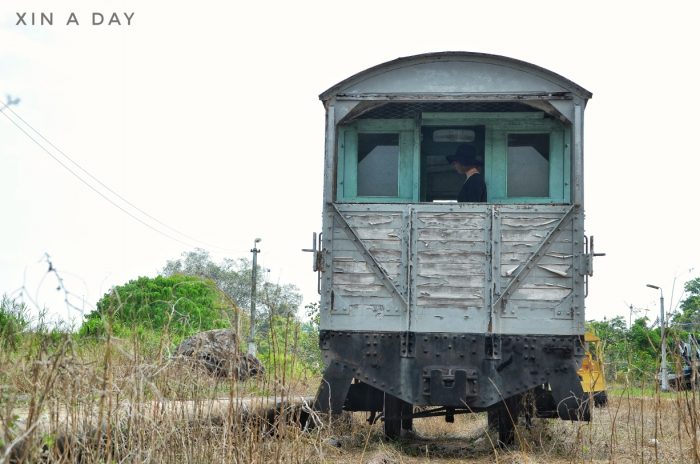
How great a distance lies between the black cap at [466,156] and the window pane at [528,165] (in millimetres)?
357

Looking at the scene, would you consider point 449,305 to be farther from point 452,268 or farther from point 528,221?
Answer: point 528,221

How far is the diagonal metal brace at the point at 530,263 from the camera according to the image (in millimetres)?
8305

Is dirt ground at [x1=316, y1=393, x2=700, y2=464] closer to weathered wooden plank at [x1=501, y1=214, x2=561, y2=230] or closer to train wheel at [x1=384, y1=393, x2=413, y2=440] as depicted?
train wheel at [x1=384, y1=393, x2=413, y2=440]

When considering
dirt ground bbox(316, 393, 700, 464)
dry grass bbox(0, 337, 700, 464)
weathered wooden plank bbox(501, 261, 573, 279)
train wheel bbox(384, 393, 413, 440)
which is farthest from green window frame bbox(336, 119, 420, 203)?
dry grass bbox(0, 337, 700, 464)

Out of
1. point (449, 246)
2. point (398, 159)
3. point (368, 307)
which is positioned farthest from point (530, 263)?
point (398, 159)

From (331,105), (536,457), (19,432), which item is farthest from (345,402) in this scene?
(19,432)

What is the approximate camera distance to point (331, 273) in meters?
8.48

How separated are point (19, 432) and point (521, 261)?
5575mm

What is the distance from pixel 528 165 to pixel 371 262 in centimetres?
198

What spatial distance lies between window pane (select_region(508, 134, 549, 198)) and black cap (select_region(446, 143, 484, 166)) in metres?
0.36

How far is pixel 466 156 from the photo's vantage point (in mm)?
8938

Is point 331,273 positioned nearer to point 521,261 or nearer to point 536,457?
point 521,261

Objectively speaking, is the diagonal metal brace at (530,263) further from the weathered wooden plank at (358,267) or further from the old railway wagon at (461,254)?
the weathered wooden plank at (358,267)

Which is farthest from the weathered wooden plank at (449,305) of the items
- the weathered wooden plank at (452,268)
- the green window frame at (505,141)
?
the green window frame at (505,141)
